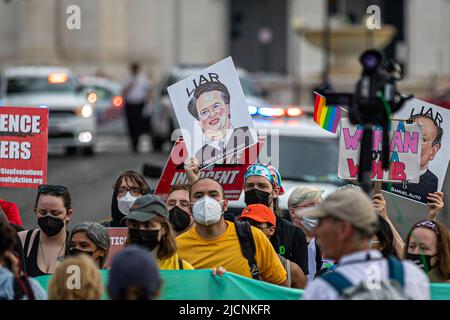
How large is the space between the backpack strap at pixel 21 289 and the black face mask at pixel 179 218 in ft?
9.34

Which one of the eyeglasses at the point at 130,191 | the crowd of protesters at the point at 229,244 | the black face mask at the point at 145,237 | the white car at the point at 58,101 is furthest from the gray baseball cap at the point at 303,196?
the white car at the point at 58,101

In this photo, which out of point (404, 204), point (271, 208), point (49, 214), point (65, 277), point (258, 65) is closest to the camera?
point (65, 277)

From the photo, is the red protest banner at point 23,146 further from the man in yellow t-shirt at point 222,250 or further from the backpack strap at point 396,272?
the backpack strap at point 396,272

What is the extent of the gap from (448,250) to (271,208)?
1.56m

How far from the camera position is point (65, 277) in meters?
6.22

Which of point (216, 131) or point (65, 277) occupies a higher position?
point (216, 131)

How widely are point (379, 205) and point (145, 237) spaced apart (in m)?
1.75

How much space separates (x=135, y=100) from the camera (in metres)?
30.1

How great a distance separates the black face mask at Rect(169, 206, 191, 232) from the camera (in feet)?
30.0

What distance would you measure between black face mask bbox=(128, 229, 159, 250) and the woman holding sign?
1026mm

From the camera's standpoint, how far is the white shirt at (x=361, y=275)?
575 centimetres

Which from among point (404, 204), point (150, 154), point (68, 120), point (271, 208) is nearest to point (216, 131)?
point (271, 208)

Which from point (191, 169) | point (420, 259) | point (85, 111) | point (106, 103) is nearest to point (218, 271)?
point (420, 259)
